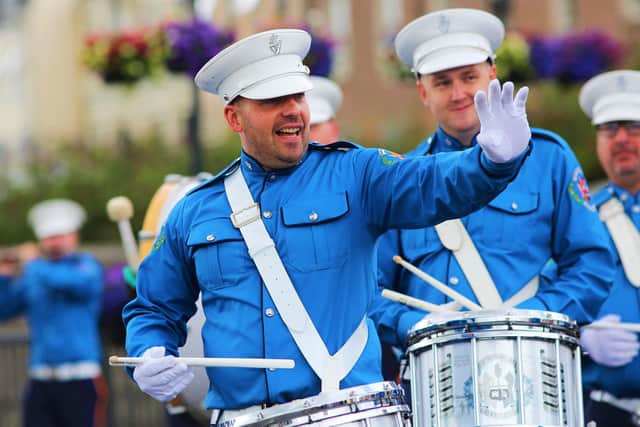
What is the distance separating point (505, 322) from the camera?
5746 mm

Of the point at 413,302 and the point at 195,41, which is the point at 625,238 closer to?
the point at 413,302

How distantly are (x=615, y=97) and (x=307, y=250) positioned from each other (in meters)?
2.82

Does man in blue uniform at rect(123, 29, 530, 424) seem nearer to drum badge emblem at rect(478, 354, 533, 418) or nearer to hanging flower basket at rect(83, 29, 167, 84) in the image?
drum badge emblem at rect(478, 354, 533, 418)

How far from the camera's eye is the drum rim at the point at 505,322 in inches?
226

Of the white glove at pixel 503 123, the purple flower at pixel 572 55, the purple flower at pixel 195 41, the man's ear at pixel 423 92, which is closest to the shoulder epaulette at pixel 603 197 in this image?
the man's ear at pixel 423 92

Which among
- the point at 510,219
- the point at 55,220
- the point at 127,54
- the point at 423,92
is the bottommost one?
the point at 510,219

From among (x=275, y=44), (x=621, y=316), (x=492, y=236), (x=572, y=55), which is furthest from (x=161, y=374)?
(x=572, y=55)

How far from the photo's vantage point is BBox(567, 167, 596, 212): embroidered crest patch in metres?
6.87

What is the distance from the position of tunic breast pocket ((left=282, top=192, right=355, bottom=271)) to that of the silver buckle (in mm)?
114

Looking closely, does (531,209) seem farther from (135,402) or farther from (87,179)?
(87,179)

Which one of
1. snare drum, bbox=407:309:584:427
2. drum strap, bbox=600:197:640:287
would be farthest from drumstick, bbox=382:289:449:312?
drum strap, bbox=600:197:640:287

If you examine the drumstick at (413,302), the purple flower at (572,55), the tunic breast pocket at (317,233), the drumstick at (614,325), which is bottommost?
the drumstick at (413,302)

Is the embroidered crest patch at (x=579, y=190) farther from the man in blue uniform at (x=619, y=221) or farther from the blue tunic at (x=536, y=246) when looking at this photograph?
the man in blue uniform at (x=619, y=221)

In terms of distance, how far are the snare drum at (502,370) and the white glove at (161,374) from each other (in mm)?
873
